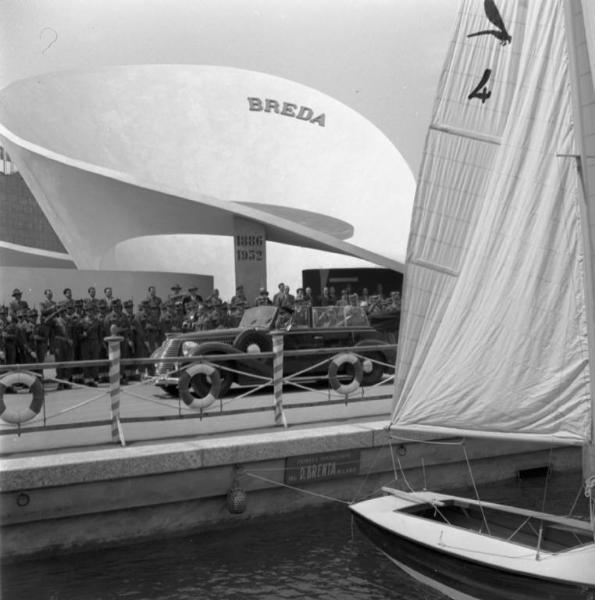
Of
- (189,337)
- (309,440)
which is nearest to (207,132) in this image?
(189,337)

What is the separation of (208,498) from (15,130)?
26.2 metres

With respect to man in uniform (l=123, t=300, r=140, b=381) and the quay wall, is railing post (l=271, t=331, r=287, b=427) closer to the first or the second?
the quay wall

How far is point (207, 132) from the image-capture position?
41500mm

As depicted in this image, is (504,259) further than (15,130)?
No

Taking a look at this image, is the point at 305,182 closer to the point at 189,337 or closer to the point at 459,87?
the point at 189,337

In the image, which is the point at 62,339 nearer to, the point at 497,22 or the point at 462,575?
the point at 462,575

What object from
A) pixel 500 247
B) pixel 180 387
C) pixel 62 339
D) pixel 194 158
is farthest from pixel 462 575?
pixel 194 158

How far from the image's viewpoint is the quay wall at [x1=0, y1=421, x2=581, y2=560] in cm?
820

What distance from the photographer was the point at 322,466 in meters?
9.87

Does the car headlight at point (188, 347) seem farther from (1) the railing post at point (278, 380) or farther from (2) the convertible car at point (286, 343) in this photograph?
(1) the railing post at point (278, 380)

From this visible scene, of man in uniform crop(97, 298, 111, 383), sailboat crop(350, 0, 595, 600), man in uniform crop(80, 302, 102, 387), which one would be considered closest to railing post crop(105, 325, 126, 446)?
sailboat crop(350, 0, 595, 600)

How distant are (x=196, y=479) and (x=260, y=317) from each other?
207 inches

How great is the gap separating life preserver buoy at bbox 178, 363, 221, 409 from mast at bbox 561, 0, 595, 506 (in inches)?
198

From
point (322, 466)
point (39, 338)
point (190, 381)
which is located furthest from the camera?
point (39, 338)
